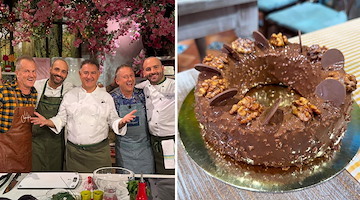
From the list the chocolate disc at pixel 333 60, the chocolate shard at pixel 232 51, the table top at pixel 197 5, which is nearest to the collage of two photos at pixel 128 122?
the chocolate disc at pixel 333 60

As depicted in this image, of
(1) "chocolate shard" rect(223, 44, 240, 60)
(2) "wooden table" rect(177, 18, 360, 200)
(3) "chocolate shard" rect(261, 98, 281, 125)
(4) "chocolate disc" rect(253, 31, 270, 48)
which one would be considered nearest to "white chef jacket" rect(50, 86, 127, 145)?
(2) "wooden table" rect(177, 18, 360, 200)

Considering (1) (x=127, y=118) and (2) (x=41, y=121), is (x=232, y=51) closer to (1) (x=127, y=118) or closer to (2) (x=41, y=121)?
(1) (x=127, y=118)

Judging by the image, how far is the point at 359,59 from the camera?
1819 millimetres

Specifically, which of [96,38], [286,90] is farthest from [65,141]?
[286,90]

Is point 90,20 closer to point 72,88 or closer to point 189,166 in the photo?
point 72,88

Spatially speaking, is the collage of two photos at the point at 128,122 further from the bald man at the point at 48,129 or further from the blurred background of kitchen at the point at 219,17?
the blurred background of kitchen at the point at 219,17

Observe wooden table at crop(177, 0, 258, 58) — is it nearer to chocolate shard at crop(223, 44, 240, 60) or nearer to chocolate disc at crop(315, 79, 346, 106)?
chocolate shard at crop(223, 44, 240, 60)

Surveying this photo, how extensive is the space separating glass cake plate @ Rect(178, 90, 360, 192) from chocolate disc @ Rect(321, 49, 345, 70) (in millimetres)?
235

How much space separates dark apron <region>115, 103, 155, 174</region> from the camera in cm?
118

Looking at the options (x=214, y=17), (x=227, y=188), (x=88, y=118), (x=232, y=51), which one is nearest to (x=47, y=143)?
(x=88, y=118)

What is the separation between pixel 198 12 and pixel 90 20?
1292 millimetres

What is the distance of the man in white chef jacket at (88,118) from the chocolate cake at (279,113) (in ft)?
1.10

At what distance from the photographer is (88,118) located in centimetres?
117

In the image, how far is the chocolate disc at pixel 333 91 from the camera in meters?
1.28
